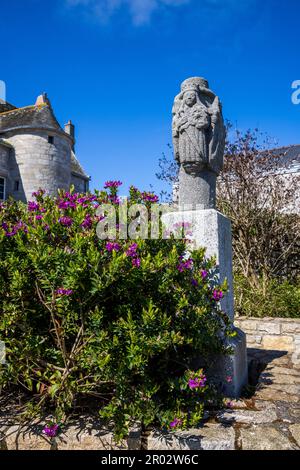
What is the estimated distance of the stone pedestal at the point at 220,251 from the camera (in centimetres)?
285

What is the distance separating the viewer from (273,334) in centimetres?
494

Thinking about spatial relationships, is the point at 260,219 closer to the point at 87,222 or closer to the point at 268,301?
the point at 268,301

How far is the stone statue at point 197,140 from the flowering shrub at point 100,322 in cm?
110

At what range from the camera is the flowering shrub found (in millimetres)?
2049

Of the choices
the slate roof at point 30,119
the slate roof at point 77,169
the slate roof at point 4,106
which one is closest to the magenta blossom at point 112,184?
the slate roof at point 30,119

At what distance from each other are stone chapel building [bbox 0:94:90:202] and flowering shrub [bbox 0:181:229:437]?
17923 mm

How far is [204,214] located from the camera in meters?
3.08

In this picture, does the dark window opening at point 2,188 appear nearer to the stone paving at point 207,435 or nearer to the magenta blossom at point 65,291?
the stone paving at point 207,435

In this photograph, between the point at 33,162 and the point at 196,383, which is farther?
the point at 33,162

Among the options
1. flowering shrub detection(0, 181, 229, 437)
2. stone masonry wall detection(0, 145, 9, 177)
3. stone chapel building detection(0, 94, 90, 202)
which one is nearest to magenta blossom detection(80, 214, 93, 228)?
flowering shrub detection(0, 181, 229, 437)

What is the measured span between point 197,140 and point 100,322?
2.08 metres

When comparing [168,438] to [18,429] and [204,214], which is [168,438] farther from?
[204,214]

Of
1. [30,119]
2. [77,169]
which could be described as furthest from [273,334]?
[77,169]
